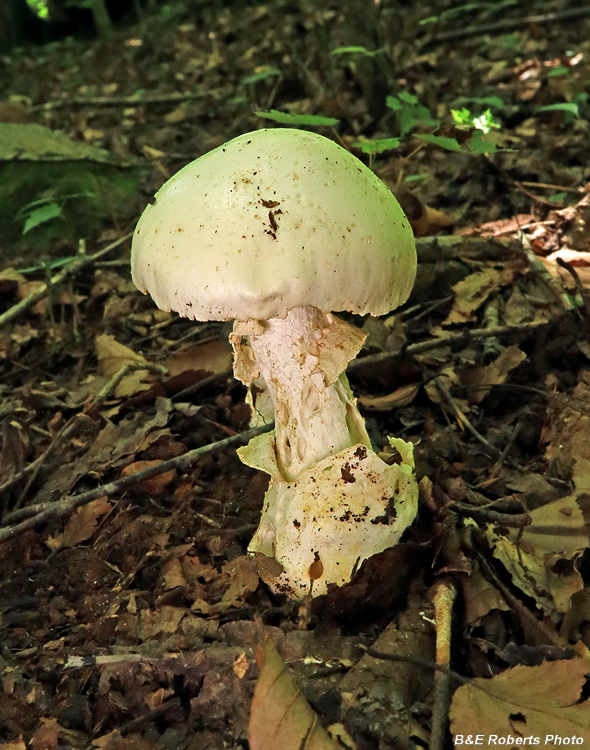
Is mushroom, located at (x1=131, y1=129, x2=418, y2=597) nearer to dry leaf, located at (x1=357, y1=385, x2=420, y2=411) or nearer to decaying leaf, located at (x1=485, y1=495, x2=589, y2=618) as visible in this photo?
decaying leaf, located at (x1=485, y1=495, x2=589, y2=618)

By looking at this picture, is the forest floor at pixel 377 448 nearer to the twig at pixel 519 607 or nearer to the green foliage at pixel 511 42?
the twig at pixel 519 607

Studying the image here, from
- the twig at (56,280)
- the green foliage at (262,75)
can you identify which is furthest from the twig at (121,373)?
the green foliage at (262,75)

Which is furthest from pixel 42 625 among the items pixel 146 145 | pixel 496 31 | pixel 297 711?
pixel 496 31

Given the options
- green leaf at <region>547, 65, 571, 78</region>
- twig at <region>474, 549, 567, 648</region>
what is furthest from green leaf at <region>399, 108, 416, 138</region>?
twig at <region>474, 549, 567, 648</region>

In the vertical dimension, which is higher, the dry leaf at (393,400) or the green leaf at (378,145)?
the green leaf at (378,145)

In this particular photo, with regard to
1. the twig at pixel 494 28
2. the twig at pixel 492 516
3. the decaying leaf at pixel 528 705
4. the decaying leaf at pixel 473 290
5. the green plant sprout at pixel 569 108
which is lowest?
the twig at pixel 492 516

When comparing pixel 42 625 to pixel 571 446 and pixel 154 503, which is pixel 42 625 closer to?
pixel 154 503
